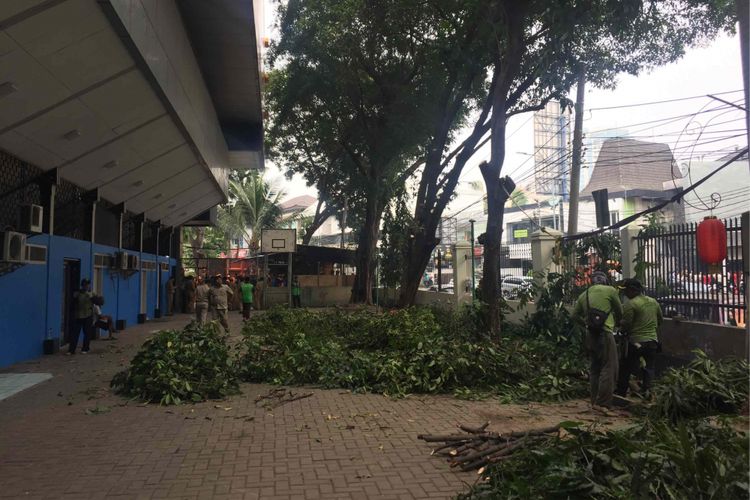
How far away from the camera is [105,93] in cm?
866

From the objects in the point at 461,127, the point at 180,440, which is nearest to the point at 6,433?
the point at 180,440

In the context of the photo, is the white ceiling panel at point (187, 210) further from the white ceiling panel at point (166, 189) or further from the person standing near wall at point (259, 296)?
the person standing near wall at point (259, 296)

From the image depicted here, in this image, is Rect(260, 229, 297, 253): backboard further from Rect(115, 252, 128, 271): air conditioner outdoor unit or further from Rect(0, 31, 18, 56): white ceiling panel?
Rect(0, 31, 18, 56): white ceiling panel

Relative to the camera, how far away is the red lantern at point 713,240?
676cm

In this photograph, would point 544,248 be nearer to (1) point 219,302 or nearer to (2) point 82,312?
(1) point 219,302

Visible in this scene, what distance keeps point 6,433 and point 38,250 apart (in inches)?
201

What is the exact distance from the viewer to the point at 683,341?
8172mm

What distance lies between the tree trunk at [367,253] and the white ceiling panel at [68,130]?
12.4 metres

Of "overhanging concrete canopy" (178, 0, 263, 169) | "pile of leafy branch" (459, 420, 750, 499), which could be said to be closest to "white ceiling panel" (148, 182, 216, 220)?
"overhanging concrete canopy" (178, 0, 263, 169)

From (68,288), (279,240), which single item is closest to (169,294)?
(279,240)

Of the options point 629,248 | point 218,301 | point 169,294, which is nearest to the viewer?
point 629,248

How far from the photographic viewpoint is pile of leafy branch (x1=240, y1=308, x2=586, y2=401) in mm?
7816

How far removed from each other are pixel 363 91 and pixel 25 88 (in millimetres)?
13487

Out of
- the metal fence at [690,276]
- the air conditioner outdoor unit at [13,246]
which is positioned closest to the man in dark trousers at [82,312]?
the air conditioner outdoor unit at [13,246]
